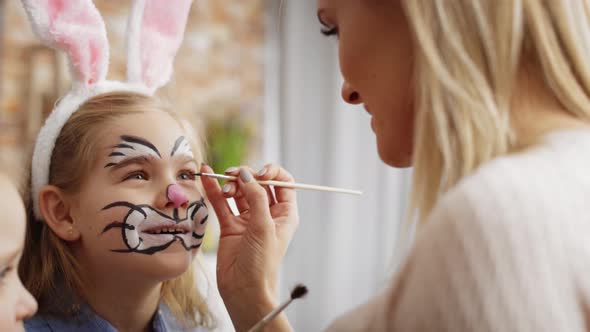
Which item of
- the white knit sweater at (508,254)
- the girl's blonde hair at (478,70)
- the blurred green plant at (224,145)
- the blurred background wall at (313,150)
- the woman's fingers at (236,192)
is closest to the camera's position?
the white knit sweater at (508,254)

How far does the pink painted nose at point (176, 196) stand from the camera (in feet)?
3.85

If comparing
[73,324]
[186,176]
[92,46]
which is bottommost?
[73,324]

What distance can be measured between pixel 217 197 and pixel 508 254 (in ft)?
2.66

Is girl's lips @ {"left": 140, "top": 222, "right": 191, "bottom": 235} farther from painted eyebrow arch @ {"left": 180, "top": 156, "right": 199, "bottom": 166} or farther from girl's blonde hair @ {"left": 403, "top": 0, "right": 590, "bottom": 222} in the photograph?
girl's blonde hair @ {"left": 403, "top": 0, "right": 590, "bottom": 222}

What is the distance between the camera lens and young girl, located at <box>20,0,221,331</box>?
3.80 ft

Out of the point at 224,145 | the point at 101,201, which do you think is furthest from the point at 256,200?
the point at 224,145

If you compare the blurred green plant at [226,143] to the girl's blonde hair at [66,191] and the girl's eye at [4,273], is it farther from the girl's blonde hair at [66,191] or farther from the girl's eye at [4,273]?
the girl's eye at [4,273]

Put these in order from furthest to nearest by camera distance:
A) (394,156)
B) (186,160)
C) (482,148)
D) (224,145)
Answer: (224,145) → (186,160) → (394,156) → (482,148)

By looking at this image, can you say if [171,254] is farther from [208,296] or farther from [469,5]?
[469,5]

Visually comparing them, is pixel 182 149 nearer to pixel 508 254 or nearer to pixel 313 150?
pixel 508 254

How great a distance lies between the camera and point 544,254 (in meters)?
0.55

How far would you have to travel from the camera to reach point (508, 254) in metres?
0.55

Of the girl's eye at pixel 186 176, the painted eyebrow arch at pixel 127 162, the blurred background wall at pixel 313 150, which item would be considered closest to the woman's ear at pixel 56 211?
the painted eyebrow arch at pixel 127 162

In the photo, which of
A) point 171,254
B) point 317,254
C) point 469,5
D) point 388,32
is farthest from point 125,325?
point 317,254
